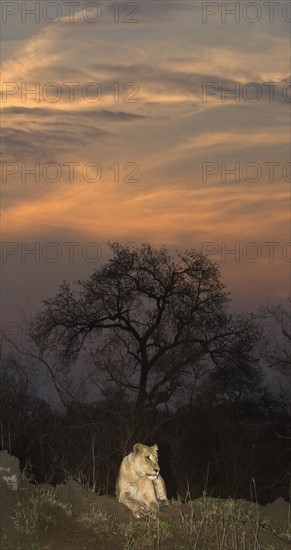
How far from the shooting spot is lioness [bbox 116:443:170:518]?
14.4m

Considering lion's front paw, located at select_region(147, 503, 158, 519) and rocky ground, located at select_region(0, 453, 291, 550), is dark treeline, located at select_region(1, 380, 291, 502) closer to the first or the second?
rocky ground, located at select_region(0, 453, 291, 550)

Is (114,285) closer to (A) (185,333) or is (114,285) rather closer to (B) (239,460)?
(A) (185,333)

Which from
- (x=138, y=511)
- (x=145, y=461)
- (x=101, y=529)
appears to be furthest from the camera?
(x=145, y=461)

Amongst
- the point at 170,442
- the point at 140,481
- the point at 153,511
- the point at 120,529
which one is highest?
the point at 140,481

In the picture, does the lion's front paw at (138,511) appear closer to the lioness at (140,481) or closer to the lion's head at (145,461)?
the lioness at (140,481)

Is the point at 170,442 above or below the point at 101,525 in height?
below

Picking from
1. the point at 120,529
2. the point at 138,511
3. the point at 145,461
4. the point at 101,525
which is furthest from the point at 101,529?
the point at 145,461

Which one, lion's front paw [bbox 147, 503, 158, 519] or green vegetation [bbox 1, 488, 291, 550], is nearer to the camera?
green vegetation [bbox 1, 488, 291, 550]

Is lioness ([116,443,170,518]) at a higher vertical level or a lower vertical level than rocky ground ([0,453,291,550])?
higher

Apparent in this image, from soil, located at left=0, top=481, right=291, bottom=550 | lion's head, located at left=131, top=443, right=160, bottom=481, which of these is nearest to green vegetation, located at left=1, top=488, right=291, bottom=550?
soil, located at left=0, top=481, right=291, bottom=550

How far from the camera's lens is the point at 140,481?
47.4ft

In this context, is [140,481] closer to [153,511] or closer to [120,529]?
[153,511]

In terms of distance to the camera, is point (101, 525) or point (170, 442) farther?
point (170, 442)

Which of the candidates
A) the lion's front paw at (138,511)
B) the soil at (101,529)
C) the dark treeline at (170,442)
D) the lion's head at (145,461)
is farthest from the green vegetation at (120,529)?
the dark treeline at (170,442)
